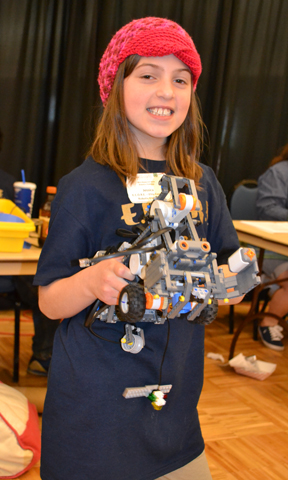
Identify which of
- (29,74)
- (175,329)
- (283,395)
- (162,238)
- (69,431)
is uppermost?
(29,74)

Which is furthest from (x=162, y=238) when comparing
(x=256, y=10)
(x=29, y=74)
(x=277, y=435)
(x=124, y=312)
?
(x=256, y=10)

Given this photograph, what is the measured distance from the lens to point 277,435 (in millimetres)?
2072

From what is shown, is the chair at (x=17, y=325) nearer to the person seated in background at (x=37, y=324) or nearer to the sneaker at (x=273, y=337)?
the person seated in background at (x=37, y=324)

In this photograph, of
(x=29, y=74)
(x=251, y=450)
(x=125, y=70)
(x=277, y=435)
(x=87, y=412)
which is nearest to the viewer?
(x=87, y=412)

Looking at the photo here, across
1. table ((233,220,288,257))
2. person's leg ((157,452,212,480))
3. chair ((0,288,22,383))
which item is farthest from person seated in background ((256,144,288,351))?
person's leg ((157,452,212,480))

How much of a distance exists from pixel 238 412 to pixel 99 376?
4.96ft

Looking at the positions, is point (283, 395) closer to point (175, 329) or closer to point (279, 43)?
point (175, 329)

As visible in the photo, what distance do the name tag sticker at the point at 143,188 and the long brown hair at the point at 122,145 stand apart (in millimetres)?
17

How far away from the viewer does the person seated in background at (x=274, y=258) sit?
10.0 feet

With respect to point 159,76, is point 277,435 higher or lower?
lower

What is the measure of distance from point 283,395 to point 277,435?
1.30 ft

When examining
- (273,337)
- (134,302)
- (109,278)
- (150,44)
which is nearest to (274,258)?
(273,337)

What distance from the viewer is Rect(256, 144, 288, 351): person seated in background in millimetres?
3051

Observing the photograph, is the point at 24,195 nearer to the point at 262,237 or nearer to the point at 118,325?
the point at 262,237
